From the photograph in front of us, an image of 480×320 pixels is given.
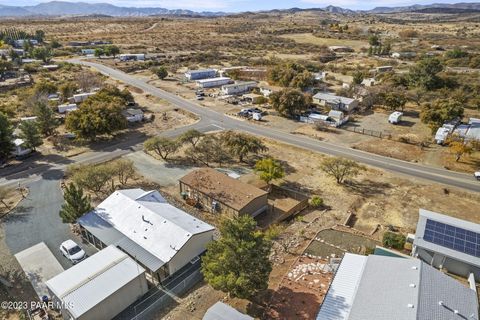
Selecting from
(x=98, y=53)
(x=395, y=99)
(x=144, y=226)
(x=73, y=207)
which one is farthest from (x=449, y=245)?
(x=98, y=53)

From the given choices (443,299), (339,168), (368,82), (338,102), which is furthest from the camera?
(368,82)

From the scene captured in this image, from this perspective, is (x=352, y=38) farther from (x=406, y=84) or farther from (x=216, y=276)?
(x=216, y=276)

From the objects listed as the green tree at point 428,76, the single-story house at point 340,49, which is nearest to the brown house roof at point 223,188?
the green tree at point 428,76

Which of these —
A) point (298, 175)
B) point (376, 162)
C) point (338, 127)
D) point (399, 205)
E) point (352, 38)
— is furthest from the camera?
point (352, 38)

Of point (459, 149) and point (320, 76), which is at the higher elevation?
point (320, 76)

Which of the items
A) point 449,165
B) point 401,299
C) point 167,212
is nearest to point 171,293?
point 167,212

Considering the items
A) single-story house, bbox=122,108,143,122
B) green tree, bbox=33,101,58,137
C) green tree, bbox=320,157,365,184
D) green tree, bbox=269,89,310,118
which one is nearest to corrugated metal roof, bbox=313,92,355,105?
green tree, bbox=269,89,310,118

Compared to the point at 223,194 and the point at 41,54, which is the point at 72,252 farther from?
the point at 41,54
